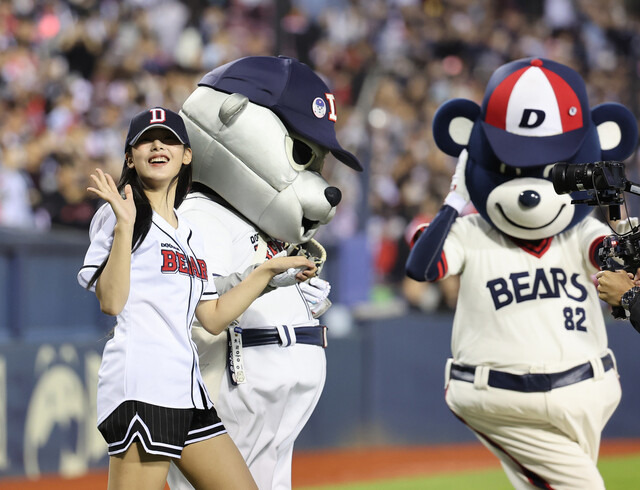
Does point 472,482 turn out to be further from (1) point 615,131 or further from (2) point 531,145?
(2) point 531,145

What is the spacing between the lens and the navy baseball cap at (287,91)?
343cm

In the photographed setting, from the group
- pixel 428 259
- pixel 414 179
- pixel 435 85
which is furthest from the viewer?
pixel 435 85

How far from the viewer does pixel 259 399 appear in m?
3.29

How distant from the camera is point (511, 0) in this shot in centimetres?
1334

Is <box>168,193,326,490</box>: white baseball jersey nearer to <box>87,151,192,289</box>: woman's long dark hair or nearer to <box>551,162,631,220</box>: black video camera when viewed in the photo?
<box>87,151,192,289</box>: woman's long dark hair

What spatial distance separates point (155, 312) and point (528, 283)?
5.44 ft

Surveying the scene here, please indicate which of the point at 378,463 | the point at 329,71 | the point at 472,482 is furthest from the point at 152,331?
the point at 329,71

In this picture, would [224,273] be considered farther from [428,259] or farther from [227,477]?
[428,259]

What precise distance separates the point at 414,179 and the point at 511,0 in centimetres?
482

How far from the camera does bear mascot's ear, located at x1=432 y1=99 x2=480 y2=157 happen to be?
4.06m

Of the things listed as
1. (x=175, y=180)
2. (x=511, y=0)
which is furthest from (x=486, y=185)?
(x=511, y=0)

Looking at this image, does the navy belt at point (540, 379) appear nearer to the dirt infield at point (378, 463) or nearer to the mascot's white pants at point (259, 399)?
the mascot's white pants at point (259, 399)

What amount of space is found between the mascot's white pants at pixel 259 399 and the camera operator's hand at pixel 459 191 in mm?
945

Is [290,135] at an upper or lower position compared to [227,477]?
upper
